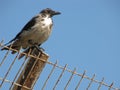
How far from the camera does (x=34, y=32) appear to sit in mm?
11555

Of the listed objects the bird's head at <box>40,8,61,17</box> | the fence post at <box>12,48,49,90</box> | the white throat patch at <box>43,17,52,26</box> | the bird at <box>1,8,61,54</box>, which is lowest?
the fence post at <box>12,48,49,90</box>

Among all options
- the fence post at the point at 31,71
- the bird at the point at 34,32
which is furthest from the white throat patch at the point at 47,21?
the fence post at the point at 31,71

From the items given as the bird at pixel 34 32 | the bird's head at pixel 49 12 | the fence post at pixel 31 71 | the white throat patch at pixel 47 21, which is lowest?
the fence post at pixel 31 71

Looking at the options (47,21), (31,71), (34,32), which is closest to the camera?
(31,71)

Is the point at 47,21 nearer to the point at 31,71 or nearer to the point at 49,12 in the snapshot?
the point at 49,12

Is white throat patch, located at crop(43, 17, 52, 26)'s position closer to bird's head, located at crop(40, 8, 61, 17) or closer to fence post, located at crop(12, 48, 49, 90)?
bird's head, located at crop(40, 8, 61, 17)

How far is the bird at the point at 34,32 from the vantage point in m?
11.4

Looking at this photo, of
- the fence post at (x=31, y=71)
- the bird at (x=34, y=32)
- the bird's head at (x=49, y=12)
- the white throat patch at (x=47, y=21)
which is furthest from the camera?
the bird's head at (x=49, y=12)

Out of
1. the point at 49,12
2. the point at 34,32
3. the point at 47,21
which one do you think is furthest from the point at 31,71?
the point at 49,12

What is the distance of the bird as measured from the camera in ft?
37.3

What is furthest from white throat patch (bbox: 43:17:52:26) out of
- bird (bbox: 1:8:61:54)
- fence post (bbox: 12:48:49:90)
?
fence post (bbox: 12:48:49:90)

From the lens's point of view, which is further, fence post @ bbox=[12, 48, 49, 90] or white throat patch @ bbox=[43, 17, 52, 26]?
white throat patch @ bbox=[43, 17, 52, 26]

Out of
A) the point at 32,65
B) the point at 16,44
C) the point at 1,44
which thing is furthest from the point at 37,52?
the point at 16,44

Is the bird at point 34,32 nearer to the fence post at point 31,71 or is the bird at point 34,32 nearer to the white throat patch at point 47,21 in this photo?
the white throat patch at point 47,21
